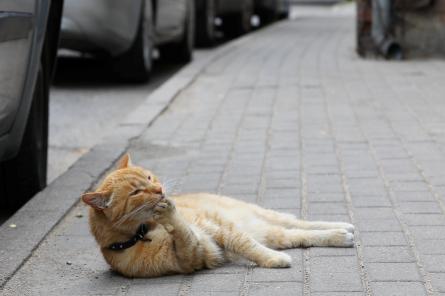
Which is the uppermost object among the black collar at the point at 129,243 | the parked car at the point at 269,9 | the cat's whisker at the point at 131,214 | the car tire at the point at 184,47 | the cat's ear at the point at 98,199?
the cat's ear at the point at 98,199

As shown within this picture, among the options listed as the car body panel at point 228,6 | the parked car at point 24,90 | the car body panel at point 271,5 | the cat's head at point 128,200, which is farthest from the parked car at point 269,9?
the cat's head at point 128,200

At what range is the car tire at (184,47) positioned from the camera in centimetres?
1231

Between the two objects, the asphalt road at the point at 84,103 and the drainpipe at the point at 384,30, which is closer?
the asphalt road at the point at 84,103

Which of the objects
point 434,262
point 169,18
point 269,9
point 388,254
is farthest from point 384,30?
point 269,9

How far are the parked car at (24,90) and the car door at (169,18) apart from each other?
16.6ft

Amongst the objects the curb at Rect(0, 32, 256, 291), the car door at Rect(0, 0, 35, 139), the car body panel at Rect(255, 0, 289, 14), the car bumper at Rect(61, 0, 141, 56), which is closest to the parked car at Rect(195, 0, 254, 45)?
the car body panel at Rect(255, 0, 289, 14)

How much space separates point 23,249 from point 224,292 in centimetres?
121

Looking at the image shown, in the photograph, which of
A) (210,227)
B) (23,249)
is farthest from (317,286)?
(23,249)

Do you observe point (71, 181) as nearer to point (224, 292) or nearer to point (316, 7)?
point (224, 292)

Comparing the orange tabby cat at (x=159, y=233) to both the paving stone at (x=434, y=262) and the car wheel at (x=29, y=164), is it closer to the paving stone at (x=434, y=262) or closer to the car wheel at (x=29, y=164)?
the paving stone at (x=434, y=262)

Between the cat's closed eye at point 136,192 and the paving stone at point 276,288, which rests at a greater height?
the cat's closed eye at point 136,192

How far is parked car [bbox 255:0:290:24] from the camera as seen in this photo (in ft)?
72.6

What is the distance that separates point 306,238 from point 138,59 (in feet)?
20.6

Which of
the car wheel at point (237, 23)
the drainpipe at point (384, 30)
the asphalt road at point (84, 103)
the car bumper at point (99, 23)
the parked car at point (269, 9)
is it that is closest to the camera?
the asphalt road at point (84, 103)
